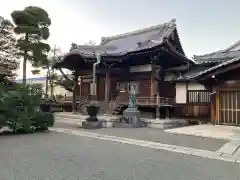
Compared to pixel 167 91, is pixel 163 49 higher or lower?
higher

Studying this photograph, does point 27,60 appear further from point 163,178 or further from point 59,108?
point 163,178

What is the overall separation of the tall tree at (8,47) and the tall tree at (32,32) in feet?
3.72

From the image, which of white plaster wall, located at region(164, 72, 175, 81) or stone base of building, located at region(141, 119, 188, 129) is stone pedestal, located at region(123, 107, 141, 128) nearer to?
stone base of building, located at region(141, 119, 188, 129)

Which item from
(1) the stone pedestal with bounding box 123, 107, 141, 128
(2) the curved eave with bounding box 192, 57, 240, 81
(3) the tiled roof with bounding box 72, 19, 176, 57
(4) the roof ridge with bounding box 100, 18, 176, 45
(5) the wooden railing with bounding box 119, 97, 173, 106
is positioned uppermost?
(4) the roof ridge with bounding box 100, 18, 176, 45

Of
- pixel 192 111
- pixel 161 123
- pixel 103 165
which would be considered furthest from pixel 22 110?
pixel 192 111

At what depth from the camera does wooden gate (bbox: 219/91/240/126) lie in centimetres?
1399

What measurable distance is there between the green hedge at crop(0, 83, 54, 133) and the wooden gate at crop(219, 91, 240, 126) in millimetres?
9371

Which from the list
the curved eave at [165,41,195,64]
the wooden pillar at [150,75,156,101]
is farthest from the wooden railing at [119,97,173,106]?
the curved eave at [165,41,195,64]

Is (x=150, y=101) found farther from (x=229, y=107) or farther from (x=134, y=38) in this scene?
(x=134, y=38)

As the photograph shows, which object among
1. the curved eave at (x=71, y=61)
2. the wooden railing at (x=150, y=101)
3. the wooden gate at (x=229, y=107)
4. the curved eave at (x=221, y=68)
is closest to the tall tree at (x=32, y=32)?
the curved eave at (x=71, y=61)

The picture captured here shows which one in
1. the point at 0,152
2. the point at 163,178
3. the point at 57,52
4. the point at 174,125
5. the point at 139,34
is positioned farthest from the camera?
the point at 57,52

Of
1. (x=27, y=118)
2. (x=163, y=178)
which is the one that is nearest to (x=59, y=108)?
(x=27, y=118)

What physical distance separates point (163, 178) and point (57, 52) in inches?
1234

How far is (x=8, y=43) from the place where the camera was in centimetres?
2659
